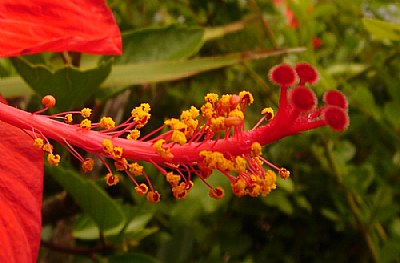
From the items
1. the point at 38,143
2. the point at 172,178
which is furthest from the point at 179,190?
the point at 38,143

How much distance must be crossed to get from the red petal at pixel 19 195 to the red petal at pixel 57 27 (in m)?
0.08

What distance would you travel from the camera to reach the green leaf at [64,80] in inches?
23.9

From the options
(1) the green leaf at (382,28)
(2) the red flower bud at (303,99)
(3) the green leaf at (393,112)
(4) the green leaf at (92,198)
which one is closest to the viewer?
(2) the red flower bud at (303,99)

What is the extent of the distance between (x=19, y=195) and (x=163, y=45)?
12.0 inches

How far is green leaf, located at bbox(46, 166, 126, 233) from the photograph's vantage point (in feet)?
1.98

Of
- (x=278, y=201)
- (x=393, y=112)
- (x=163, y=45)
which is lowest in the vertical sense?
(x=278, y=201)

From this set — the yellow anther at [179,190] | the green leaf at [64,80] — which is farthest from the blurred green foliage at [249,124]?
the yellow anther at [179,190]

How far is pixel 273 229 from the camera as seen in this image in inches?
42.4

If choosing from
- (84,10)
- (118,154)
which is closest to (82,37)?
(84,10)

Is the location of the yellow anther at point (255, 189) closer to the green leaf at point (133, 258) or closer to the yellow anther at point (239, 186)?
the yellow anther at point (239, 186)

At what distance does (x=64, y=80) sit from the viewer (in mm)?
621

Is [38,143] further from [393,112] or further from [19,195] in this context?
[393,112]

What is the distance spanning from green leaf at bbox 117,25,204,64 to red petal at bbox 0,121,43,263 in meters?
0.24

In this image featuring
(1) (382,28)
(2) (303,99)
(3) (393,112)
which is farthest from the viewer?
(3) (393,112)
